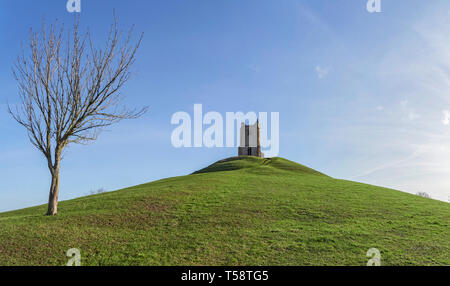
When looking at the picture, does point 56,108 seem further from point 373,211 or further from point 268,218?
point 373,211

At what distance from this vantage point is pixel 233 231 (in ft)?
49.8

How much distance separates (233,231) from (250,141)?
56149 mm

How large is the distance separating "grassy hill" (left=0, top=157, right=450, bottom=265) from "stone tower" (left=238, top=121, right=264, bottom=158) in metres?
45.6

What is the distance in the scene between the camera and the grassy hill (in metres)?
12.1

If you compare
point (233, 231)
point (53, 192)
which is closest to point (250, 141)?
point (53, 192)

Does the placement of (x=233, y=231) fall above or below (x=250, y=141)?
below

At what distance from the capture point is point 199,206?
20.0 metres

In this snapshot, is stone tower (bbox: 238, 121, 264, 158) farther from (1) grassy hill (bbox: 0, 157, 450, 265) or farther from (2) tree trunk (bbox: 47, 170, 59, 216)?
(2) tree trunk (bbox: 47, 170, 59, 216)

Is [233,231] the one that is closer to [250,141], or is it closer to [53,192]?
[53,192]

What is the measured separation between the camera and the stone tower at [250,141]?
69.8 meters

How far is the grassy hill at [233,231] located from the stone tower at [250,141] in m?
45.6

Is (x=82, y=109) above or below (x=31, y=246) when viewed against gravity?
above
